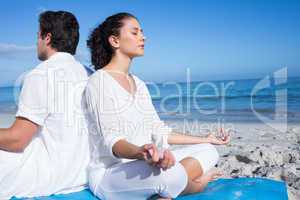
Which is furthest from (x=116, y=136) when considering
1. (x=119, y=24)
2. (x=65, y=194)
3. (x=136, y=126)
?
(x=119, y=24)

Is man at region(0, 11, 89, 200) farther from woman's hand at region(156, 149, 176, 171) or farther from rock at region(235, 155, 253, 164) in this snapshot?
rock at region(235, 155, 253, 164)

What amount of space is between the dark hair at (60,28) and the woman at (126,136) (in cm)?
18

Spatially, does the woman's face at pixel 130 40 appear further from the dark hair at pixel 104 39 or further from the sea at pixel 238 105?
the sea at pixel 238 105

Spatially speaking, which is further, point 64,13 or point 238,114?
point 238,114

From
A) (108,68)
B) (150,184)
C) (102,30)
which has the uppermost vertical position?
(102,30)

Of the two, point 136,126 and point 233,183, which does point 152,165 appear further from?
point 233,183

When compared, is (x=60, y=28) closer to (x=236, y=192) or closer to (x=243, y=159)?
(x=236, y=192)

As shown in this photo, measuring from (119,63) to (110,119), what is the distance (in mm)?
462

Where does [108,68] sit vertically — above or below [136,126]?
above

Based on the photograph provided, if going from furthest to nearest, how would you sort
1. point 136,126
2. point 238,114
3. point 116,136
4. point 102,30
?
1. point 238,114
2. point 102,30
3. point 136,126
4. point 116,136

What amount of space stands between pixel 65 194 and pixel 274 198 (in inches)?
58.8

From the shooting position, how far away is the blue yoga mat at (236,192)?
9.00 feet

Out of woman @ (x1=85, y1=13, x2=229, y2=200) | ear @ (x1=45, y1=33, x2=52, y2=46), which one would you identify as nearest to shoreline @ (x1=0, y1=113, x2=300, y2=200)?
woman @ (x1=85, y1=13, x2=229, y2=200)

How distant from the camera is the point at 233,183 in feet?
10.6
